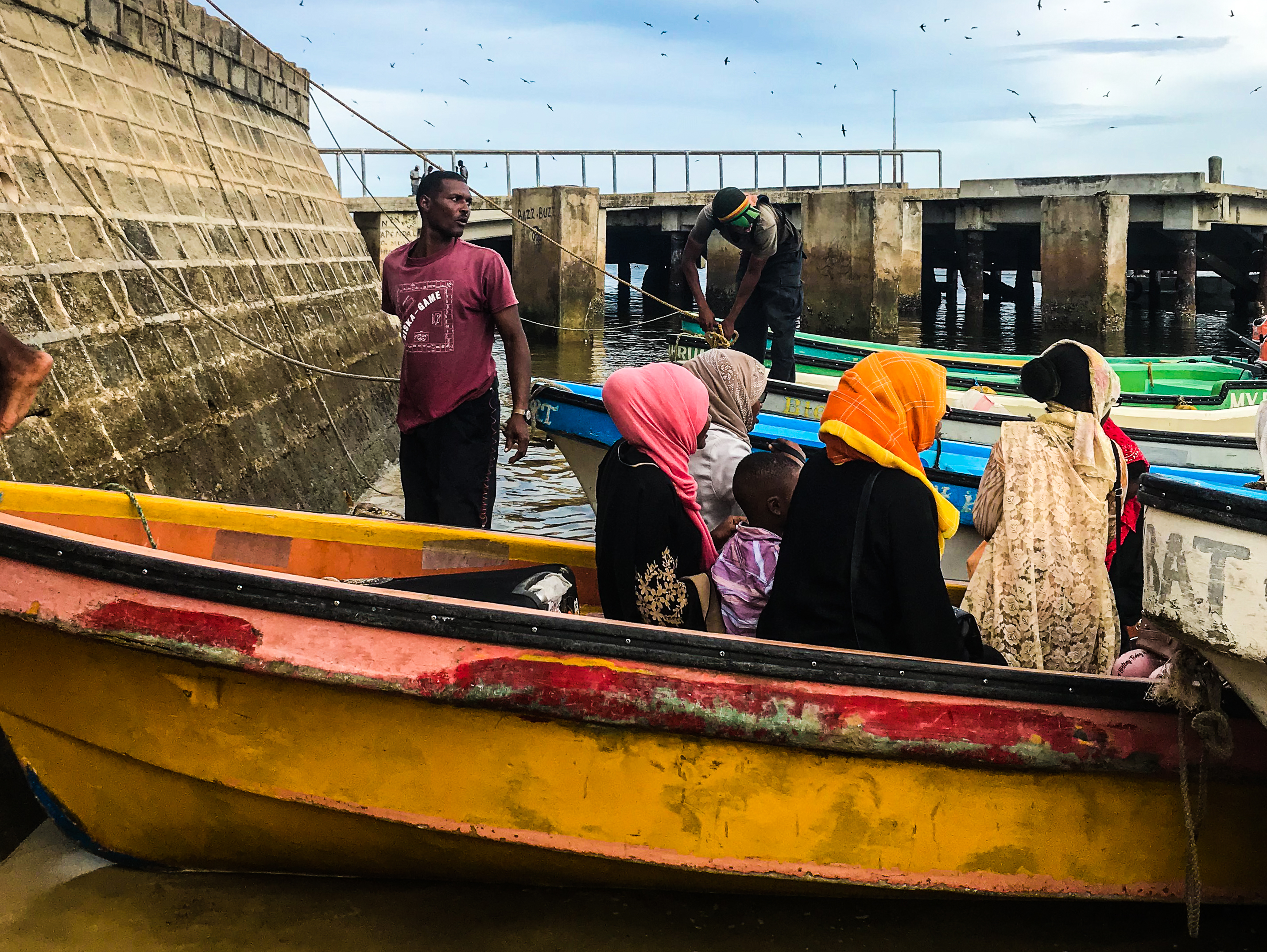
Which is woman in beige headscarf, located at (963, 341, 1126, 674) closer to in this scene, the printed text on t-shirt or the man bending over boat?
the printed text on t-shirt

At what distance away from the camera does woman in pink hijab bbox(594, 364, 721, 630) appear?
11.0ft

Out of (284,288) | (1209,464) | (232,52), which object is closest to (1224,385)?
(1209,464)

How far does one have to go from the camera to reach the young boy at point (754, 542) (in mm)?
3344

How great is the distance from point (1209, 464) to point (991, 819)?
4.70 meters

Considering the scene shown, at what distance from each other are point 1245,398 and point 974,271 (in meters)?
17.6

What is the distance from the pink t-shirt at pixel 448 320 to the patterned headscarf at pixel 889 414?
6.85 feet

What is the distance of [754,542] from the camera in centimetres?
335

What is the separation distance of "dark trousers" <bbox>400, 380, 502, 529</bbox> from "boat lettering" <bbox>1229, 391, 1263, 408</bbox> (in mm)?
6782

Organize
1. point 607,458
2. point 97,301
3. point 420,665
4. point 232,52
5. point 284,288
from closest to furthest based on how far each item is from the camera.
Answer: point 420,665, point 607,458, point 97,301, point 284,288, point 232,52

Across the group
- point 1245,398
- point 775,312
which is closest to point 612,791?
point 775,312

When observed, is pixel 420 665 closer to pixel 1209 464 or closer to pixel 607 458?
pixel 607 458

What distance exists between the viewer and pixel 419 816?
9.84 feet

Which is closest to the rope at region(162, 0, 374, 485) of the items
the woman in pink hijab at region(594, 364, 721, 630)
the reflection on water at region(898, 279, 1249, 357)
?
the woman in pink hijab at region(594, 364, 721, 630)

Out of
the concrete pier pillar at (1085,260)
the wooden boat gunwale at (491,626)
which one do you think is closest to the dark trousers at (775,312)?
the wooden boat gunwale at (491,626)
